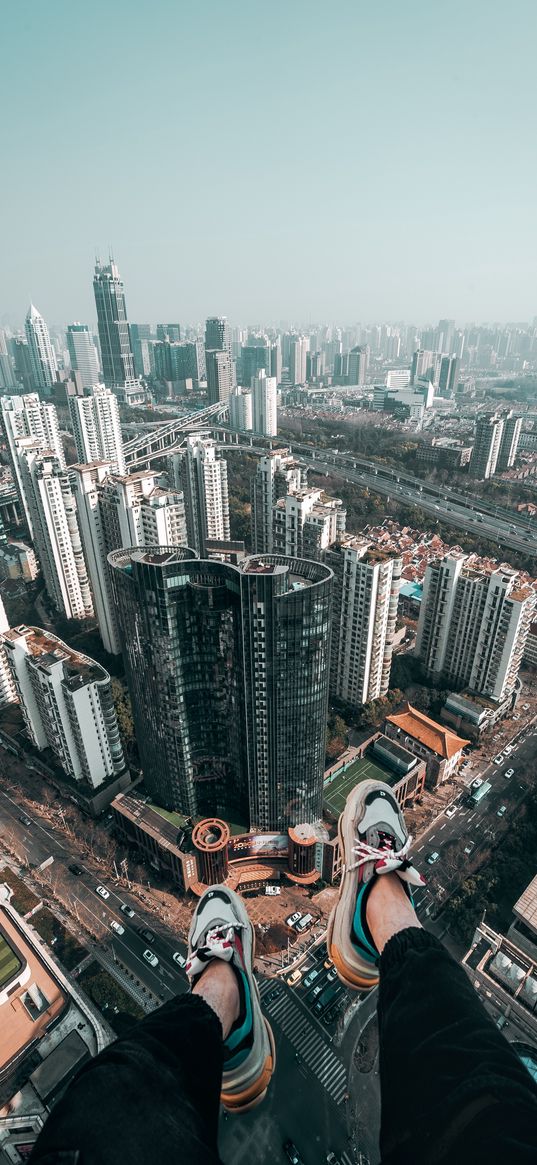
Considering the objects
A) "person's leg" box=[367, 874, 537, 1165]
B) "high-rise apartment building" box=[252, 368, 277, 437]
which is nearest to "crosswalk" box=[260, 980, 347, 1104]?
"person's leg" box=[367, 874, 537, 1165]

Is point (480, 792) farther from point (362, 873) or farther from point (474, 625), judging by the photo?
point (362, 873)

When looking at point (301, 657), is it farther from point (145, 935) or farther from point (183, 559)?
point (145, 935)

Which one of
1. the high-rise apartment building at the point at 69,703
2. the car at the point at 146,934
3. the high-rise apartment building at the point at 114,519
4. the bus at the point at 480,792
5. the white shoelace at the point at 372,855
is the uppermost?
the white shoelace at the point at 372,855

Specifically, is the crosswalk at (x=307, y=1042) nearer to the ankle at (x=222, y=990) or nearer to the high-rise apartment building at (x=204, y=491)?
the ankle at (x=222, y=990)

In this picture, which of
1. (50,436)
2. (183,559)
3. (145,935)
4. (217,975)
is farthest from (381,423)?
(217,975)

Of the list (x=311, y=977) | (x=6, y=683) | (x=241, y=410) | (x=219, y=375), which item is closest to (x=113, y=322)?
(x=219, y=375)

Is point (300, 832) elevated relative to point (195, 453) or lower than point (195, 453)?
lower

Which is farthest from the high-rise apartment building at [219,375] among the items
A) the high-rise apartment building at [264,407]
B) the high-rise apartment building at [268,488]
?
the high-rise apartment building at [268,488]
